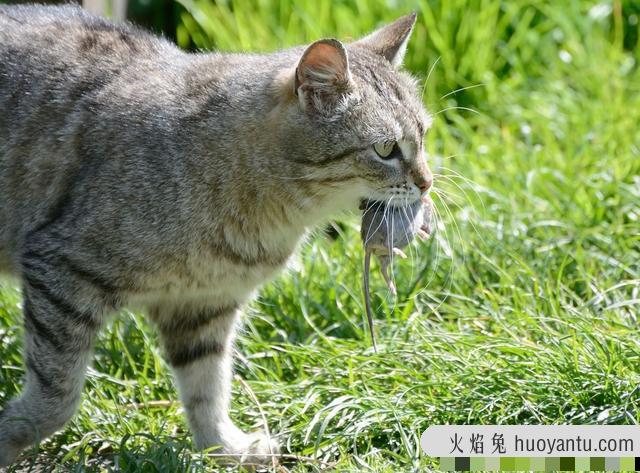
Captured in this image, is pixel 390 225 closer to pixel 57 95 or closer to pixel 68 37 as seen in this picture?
pixel 57 95

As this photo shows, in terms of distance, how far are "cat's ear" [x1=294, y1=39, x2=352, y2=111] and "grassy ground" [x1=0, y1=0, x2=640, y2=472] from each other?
1.98 feet

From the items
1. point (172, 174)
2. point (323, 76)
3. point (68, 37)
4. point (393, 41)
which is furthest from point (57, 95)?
point (393, 41)

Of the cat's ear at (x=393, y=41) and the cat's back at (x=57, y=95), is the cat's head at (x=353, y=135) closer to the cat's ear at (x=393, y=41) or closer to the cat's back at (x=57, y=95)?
the cat's ear at (x=393, y=41)

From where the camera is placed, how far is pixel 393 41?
3895mm

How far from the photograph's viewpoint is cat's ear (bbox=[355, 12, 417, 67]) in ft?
12.7

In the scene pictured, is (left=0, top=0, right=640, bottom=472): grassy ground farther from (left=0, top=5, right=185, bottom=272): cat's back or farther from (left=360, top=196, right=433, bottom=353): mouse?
(left=0, top=5, right=185, bottom=272): cat's back

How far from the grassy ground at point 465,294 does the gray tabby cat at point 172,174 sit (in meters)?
0.31

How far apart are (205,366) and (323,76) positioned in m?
1.16

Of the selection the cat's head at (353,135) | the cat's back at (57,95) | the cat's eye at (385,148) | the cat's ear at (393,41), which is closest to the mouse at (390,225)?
the cat's head at (353,135)

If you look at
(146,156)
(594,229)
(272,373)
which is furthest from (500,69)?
(146,156)

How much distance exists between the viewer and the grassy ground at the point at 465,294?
383cm

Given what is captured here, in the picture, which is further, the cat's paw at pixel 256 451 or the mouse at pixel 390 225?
the cat's paw at pixel 256 451

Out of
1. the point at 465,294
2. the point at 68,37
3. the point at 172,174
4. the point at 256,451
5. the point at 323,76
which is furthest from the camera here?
the point at 465,294

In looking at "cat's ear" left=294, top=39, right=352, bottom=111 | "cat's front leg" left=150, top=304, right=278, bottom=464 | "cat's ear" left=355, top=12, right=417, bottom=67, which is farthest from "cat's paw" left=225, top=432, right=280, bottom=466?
"cat's ear" left=355, top=12, right=417, bottom=67
